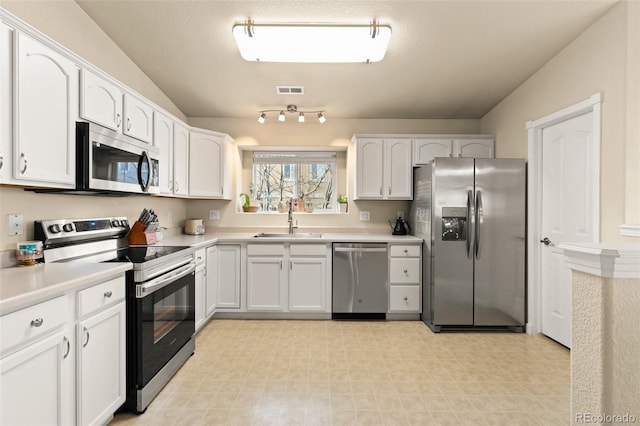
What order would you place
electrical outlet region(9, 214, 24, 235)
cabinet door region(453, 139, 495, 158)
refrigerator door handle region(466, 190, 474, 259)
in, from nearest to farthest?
electrical outlet region(9, 214, 24, 235), refrigerator door handle region(466, 190, 474, 259), cabinet door region(453, 139, 495, 158)

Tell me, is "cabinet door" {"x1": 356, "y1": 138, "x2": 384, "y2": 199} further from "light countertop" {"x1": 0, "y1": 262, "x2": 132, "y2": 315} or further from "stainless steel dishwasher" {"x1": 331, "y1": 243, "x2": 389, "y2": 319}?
"light countertop" {"x1": 0, "y1": 262, "x2": 132, "y2": 315}

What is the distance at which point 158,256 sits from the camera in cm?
217

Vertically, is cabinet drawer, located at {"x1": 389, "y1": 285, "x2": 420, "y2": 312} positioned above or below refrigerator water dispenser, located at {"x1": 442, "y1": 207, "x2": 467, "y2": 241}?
below

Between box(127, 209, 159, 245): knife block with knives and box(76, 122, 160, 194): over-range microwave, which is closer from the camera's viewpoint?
box(76, 122, 160, 194): over-range microwave

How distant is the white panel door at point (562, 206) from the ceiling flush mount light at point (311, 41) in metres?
1.80

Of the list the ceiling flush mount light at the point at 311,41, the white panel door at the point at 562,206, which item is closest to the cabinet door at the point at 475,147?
the white panel door at the point at 562,206

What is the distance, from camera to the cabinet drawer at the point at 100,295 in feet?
5.02

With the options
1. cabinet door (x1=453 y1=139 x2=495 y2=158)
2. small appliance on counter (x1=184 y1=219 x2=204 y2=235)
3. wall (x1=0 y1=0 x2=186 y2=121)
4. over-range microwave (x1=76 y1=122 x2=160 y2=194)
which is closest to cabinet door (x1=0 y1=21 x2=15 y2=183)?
over-range microwave (x1=76 y1=122 x2=160 y2=194)

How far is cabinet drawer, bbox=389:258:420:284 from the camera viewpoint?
3600mm

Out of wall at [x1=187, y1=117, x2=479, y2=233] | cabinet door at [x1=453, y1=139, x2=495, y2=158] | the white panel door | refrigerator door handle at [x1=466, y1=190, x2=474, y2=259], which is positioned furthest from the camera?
wall at [x1=187, y1=117, x2=479, y2=233]

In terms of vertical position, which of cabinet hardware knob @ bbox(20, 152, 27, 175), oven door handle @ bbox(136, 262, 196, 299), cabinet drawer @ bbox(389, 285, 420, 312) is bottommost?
cabinet drawer @ bbox(389, 285, 420, 312)

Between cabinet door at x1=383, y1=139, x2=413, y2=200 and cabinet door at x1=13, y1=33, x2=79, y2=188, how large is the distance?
9.99 ft

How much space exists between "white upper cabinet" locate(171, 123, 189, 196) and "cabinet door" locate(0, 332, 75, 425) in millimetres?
2096

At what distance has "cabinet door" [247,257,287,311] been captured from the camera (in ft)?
11.8
